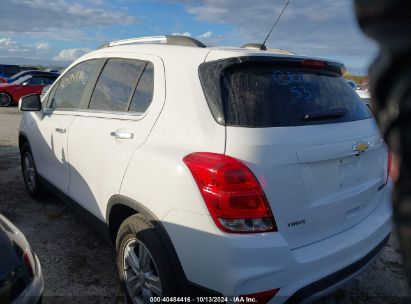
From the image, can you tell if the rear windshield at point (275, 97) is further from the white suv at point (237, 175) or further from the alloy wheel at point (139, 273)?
the alloy wheel at point (139, 273)

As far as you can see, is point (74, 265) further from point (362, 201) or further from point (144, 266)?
point (362, 201)

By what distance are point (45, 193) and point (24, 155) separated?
0.65 m

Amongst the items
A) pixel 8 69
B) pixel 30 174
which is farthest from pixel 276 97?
pixel 8 69

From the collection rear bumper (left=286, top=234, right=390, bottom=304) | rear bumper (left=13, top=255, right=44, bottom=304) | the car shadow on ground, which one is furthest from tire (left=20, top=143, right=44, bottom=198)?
rear bumper (left=286, top=234, right=390, bottom=304)

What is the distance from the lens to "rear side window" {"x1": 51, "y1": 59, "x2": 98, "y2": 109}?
348 cm

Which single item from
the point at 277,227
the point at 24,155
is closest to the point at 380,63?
the point at 277,227

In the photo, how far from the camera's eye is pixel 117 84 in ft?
9.86

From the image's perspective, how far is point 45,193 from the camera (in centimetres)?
463

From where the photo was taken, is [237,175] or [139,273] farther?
[139,273]

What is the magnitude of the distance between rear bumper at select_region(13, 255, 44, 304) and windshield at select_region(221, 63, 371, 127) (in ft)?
4.44

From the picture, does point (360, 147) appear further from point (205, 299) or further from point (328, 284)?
point (205, 299)

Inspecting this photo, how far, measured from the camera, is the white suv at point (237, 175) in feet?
6.42

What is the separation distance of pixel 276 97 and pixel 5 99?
53.4ft

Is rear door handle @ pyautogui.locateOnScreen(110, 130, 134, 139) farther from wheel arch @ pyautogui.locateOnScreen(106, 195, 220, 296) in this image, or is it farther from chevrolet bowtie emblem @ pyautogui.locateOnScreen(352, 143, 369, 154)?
chevrolet bowtie emblem @ pyautogui.locateOnScreen(352, 143, 369, 154)
